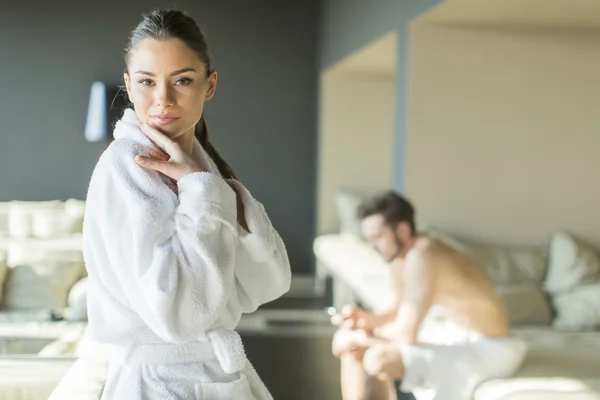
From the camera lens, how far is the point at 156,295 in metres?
0.84

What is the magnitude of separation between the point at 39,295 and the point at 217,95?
2.69 meters

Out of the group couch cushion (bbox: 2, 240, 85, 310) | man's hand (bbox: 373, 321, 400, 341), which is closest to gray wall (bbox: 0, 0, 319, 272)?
couch cushion (bbox: 2, 240, 85, 310)

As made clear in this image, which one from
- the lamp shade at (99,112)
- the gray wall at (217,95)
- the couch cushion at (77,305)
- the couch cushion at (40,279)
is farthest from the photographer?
the gray wall at (217,95)

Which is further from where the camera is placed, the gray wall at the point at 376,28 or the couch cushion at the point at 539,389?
the gray wall at the point at 376,28

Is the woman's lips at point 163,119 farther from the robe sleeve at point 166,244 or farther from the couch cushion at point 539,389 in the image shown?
the couch cushion at point 539,389

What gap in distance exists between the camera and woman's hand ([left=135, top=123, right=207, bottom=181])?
892 mm

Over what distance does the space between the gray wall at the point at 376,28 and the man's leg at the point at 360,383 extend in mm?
928

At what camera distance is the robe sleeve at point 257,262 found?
94 centimetres

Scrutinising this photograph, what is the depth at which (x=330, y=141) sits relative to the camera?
20.3 feet

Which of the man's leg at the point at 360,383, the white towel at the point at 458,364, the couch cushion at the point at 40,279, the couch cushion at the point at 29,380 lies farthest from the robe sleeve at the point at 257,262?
the couch cushion at the point at 40,279

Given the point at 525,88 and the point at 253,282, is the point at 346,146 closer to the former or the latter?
the point at 525,88

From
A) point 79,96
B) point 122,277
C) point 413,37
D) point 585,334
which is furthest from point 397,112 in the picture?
point 79,96

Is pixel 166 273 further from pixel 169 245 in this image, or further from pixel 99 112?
pixel 99 112

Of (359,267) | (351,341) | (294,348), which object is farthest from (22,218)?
(351,341)
